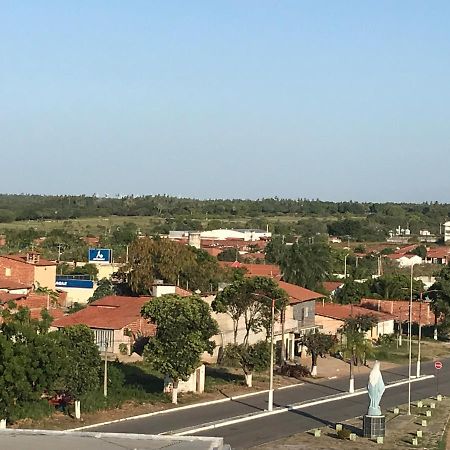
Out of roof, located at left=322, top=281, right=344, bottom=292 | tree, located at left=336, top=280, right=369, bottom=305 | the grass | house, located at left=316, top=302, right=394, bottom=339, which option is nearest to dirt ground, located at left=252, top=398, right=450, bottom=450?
the grass

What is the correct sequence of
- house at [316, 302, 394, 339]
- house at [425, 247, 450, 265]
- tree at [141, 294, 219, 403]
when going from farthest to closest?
house at [425, 247, 450, 265], house at [316, 302, 394, 339], tree at [141, 294, 219, 403]

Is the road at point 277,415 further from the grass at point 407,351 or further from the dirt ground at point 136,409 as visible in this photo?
the grass at point 407,351

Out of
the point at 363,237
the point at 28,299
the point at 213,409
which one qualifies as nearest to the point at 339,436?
the point at 213,409

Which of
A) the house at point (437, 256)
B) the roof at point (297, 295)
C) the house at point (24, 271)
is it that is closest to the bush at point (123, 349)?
the roof at point (297, 295)

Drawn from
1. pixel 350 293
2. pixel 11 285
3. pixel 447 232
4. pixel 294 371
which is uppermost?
pixel 447 232

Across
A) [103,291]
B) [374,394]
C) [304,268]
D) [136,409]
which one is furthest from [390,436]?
[304,268]

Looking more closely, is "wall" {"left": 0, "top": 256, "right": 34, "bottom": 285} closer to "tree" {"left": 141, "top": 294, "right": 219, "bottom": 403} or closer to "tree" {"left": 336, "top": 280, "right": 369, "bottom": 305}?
"tree" {"left": 336, "top": 280, "right": 369, "bottom": 305}

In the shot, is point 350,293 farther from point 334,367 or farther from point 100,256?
point 334,367
